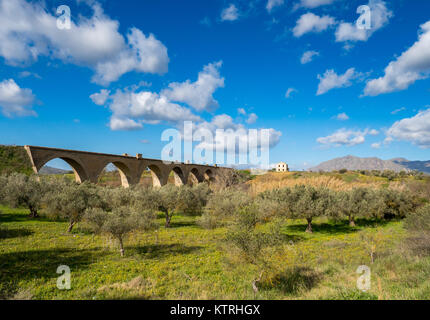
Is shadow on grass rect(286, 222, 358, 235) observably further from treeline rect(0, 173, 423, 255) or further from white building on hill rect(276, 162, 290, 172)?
white building on hill rect(276, 162, 290, 172)

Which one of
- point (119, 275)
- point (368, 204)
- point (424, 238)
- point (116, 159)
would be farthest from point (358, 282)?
point (116, 159)

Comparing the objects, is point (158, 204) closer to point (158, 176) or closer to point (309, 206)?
point (309, 206)

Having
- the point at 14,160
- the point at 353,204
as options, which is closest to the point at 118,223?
the point at 353,204

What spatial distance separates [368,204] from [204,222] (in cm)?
1646

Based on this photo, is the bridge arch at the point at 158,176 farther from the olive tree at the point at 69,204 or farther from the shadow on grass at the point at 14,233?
the shadow on grass at the point at 14,233

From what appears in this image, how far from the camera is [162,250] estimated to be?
1170 centimetres

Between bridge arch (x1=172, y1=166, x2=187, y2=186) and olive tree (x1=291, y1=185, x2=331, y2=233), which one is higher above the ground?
bridge arch (x1=172, y1=166, x2=187, y2=186)

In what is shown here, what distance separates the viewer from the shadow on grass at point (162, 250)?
1101 cm

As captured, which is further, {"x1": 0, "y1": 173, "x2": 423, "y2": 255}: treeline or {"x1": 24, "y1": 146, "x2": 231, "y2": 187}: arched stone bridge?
{"x1": 24, "y1": 146, "x2": 231, "y2": 187}: arched stone bridge

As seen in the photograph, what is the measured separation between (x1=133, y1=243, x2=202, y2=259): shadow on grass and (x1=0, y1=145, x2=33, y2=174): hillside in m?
18.3

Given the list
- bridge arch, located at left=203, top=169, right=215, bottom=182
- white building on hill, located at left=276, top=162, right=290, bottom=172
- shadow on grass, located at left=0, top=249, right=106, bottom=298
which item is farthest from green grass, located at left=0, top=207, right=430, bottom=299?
white building on hill, located at left=276, top=162, right=290, bottom=172

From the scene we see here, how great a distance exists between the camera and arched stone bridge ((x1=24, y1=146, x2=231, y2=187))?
21.7 m

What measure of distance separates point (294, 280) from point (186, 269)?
4.47m
